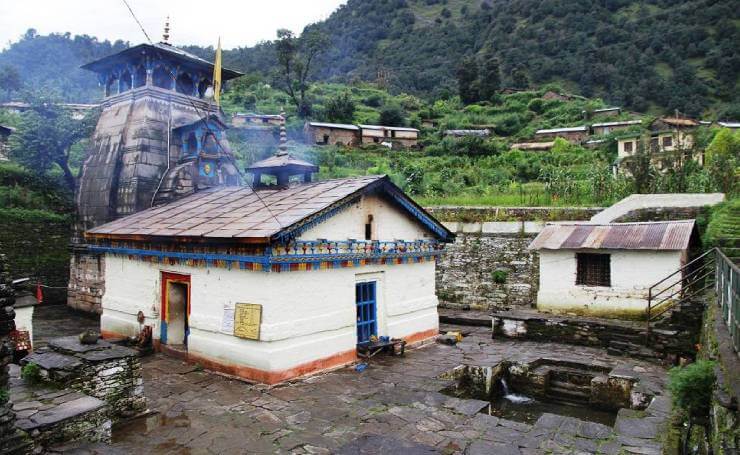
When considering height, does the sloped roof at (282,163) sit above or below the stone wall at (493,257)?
above

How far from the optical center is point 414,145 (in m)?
50.6

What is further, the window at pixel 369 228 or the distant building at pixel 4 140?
the distant building at pixel 4 140

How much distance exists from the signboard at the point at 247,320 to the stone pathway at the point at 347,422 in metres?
0.89

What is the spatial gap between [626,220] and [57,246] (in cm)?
2040

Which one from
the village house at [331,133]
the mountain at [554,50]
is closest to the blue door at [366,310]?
the village house at [331,133]

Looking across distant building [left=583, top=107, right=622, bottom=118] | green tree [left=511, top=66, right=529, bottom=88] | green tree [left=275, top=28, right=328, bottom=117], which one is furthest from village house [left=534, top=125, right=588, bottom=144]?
green tree [left=511, top=66, right=529, bottom=88]

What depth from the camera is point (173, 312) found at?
424 inches

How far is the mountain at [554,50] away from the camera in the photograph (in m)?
65.7

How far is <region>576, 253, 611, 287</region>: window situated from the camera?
44.8 feet

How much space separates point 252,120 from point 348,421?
42.5 meters

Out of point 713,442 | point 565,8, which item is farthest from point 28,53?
point 565,8

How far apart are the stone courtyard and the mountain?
189 feet

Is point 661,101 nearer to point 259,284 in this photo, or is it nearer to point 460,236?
point 460,236

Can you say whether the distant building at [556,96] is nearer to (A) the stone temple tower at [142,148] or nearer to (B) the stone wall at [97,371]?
(A) the stone temple tower at [142,148]
